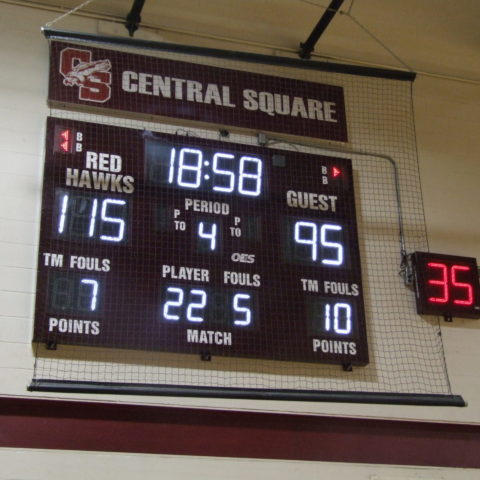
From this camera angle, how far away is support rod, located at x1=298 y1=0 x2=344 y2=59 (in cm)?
570

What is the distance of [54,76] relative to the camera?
521cm

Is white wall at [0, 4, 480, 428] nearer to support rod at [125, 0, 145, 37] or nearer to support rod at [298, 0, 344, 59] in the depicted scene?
support rod at [125, 0, 145, 37]

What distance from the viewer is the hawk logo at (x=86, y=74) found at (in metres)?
5.24

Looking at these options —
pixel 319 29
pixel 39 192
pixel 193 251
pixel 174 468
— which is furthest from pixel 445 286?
pixel 39 192

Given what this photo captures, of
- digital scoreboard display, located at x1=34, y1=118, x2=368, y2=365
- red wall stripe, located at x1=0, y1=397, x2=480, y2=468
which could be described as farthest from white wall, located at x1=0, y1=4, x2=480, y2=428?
digital scoreboard display, located at x1=34, y1=118, x2=368, y2=365

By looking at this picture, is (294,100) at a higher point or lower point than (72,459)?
higher

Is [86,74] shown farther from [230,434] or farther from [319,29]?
[230,434]

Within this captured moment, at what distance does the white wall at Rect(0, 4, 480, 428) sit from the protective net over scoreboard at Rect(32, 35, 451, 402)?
13 cm

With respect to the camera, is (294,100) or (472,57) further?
(472,57)

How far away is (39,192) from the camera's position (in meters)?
4.95

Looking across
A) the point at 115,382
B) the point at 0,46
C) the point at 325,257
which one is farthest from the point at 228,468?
the point at 0,46

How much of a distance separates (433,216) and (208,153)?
5.52ft

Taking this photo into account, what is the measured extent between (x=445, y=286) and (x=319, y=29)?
6.38 feet

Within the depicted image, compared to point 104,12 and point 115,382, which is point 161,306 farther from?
point 104,12
